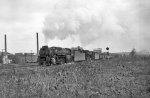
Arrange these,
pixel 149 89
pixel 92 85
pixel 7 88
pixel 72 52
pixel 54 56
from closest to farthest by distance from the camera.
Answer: pixel 149 89
pixel 7 88
pixel 92 85
pixel 54 56
pixel 72 52

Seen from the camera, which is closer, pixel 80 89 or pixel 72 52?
pixel 80 89

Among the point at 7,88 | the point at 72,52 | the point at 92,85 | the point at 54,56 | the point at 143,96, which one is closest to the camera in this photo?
the point at 143,96

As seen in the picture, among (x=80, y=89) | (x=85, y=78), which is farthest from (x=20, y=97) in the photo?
(x=85, y=78)

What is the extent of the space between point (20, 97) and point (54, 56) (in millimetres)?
25231

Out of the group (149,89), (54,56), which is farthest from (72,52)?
(149,89)

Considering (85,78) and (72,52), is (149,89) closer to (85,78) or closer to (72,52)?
(85,78)

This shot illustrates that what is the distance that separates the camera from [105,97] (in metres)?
8.85

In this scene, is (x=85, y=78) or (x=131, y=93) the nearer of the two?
(x=131, y=93)

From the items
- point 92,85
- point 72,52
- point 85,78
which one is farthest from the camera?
point 72,52

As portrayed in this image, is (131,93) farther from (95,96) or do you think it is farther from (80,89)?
(80,89)

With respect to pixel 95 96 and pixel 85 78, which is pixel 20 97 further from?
pixel 85 78

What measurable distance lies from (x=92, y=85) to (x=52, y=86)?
194 centimetres

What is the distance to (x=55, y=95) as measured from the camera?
9.01 m

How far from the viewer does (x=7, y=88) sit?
10539 mm
